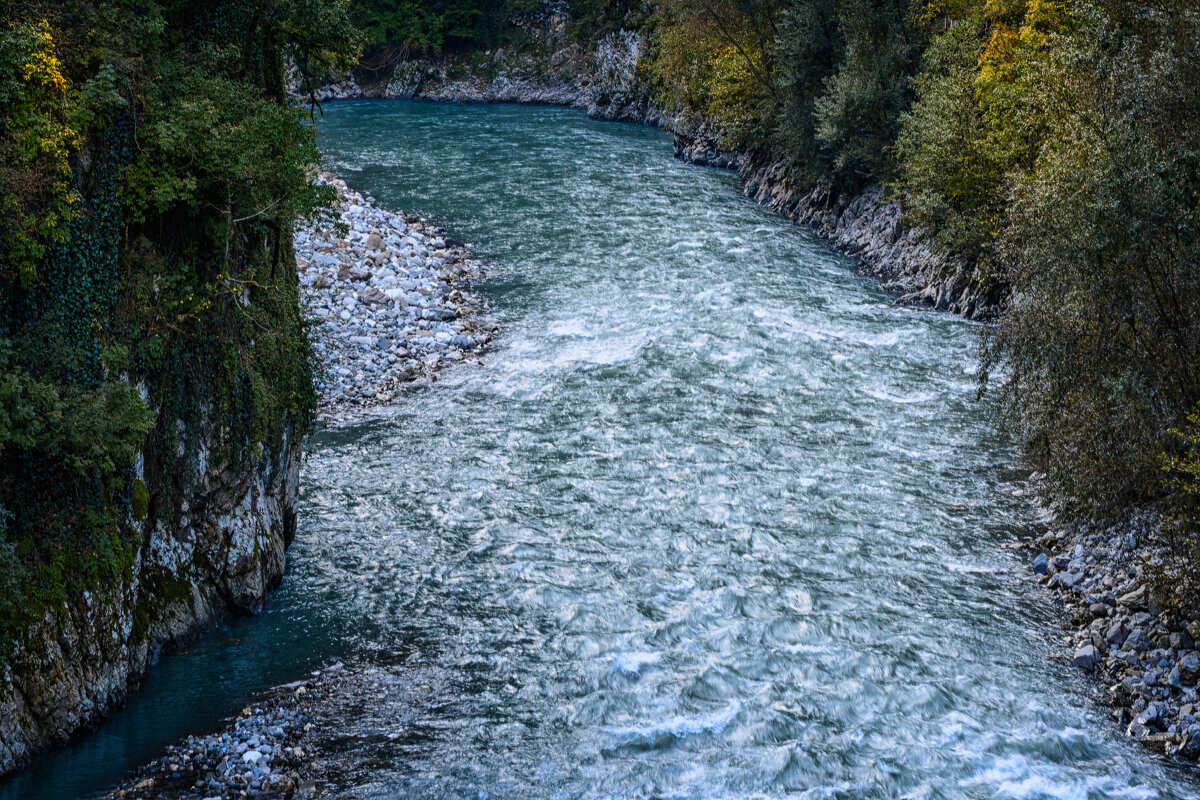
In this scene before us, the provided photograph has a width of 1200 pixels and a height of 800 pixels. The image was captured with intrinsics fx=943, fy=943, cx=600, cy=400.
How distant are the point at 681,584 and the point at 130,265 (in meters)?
9.41

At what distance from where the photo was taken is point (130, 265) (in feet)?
41.6

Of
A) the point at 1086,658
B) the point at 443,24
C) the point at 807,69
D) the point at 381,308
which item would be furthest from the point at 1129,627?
the point at 443,24

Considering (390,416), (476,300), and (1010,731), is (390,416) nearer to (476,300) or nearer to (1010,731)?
(476,300)

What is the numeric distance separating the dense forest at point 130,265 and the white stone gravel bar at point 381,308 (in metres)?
5.50

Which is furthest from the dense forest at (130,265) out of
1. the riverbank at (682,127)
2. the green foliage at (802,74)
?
the green foliage at (802,74)

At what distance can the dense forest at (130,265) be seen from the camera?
11.2 meters

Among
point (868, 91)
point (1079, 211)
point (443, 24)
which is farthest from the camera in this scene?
point (443, 24)

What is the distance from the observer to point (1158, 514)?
14.6 m

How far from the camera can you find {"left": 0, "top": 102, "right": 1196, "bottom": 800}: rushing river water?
1184cm

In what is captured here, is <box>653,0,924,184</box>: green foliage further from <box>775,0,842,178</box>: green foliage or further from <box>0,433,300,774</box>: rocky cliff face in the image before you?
<box>0,433,300,774</box>: rocky cliff face

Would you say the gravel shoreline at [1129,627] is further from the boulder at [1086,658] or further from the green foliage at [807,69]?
the green foliage at [807,69]

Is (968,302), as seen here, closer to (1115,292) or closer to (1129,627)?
(1115,292)

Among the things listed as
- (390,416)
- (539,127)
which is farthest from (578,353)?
(539,127)

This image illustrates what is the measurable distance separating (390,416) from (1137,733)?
50.8 ft
